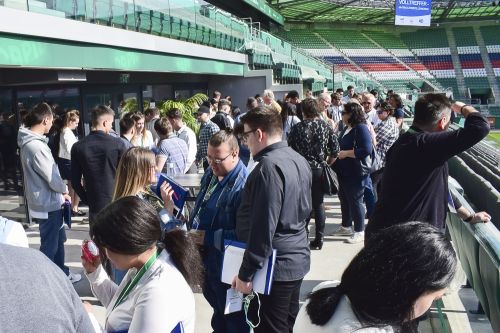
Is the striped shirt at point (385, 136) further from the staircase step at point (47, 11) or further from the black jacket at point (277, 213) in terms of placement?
the staircase step at point (47, 11)

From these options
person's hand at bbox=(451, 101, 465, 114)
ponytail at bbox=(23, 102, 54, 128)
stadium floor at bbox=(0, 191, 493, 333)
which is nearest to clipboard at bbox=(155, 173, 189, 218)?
stadium floor at bbox=(0, 191, 493, 333)

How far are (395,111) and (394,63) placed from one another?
4311cm

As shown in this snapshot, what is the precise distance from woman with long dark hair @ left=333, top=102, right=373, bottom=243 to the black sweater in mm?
2810

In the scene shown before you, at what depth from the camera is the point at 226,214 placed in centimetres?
326

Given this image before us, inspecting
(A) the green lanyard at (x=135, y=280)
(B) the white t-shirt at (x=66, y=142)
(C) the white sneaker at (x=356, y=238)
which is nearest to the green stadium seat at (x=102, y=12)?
(B) the white t-shirt at (x=66, y=142)

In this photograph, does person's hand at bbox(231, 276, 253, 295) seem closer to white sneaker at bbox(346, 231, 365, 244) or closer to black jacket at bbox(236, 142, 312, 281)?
black jacket at bbox(236, 142, 312, 281)

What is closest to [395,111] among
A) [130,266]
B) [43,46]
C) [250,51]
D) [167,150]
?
[167,150]

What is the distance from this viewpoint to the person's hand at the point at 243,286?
290cm

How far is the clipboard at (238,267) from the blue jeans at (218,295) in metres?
0.22

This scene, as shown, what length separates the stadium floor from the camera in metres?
4.02

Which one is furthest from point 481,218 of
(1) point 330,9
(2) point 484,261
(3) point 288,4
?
(1) point 330,9

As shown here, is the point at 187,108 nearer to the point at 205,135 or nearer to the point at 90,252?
the point at 205,135

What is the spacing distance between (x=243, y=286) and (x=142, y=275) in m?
0.99

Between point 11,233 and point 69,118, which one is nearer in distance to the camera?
point 11,233
